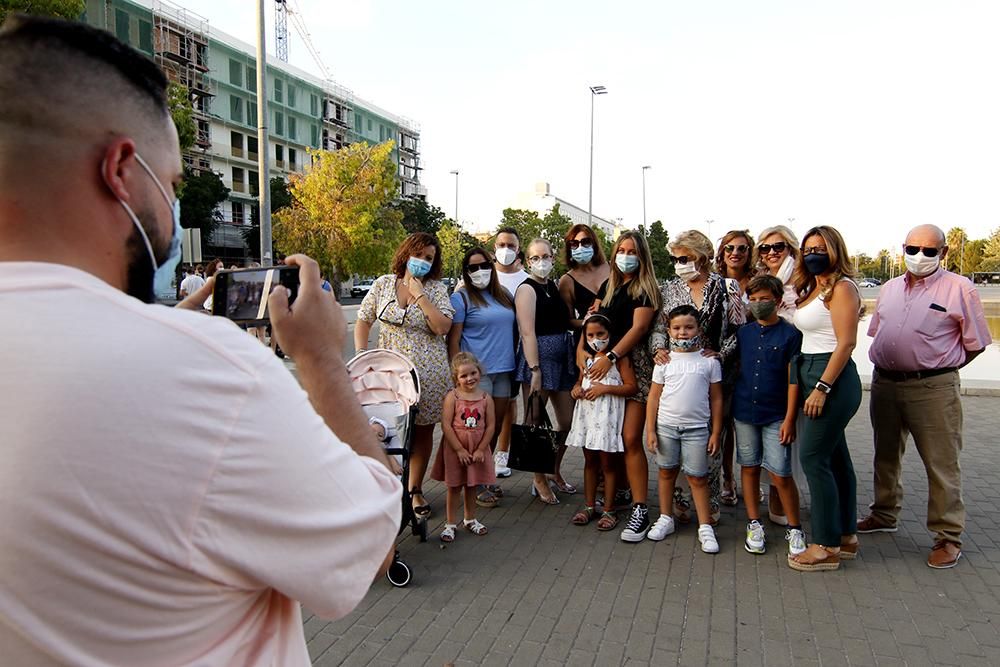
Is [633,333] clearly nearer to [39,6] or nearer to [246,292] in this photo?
[246,292]

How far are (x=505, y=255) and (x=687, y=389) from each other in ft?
7.73

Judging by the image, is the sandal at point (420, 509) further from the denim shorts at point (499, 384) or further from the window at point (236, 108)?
the window at point (236, 108)

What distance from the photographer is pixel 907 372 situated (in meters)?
4.64

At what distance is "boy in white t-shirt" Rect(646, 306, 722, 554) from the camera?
4746mm

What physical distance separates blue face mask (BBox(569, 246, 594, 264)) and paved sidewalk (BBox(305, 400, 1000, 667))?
235 cm

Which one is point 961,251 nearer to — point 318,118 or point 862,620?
point 318,118

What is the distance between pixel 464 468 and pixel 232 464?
423 cm

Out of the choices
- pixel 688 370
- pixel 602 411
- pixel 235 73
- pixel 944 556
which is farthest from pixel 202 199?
pixel 944 556

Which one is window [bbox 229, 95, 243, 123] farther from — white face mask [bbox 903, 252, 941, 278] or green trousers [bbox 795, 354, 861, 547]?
green trousers [bbox 795, 354, 861, 547]

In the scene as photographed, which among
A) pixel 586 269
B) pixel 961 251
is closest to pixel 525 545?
pixel 586 269

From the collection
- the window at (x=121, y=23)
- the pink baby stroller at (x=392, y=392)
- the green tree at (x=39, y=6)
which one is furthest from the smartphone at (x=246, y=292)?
the window at (x=121, y=23)

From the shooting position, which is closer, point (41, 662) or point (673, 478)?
point (41, 662)

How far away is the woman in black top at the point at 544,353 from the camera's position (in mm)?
5664

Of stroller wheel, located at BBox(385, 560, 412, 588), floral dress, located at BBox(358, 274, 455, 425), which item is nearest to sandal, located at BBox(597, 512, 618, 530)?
floral dress, located at BBox(358, 274, 455, 425)
